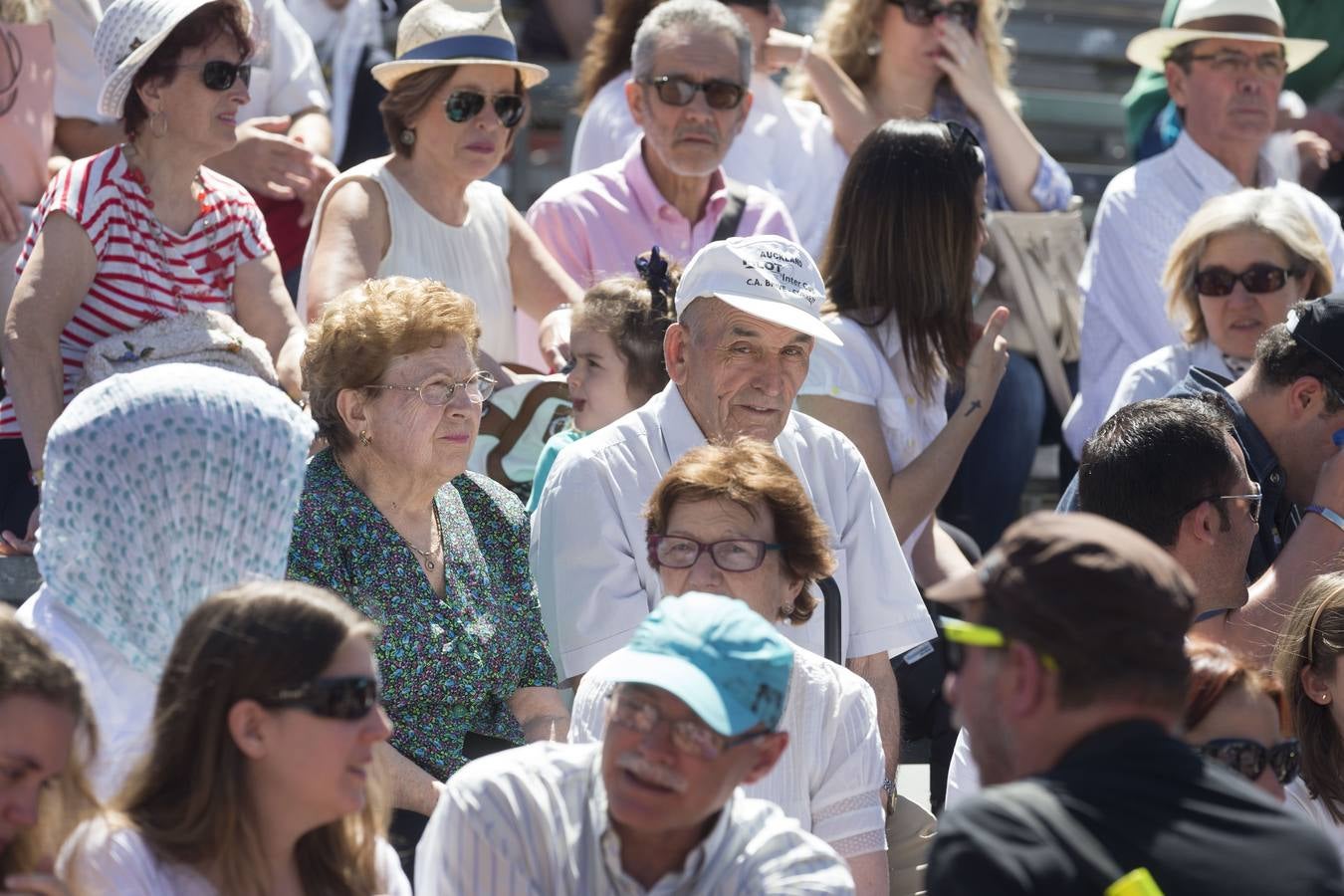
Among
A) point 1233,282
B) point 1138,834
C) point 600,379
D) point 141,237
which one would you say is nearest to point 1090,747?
point 1138,834

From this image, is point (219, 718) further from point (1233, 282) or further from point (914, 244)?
point (1233, 282)

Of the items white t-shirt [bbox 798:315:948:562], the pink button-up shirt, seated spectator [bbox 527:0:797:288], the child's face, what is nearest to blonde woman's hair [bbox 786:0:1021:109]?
seated spectator [bbox 527:0:797:288]

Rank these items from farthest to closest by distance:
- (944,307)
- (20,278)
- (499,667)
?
(944,307) → (20,278) → (499,667)

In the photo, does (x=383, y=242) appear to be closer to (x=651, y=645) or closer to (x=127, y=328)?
(x=127, y=328)

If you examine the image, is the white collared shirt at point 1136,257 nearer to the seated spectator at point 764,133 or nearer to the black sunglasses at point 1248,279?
the black sunglasses at point 1248,279

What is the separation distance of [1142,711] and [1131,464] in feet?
5.74

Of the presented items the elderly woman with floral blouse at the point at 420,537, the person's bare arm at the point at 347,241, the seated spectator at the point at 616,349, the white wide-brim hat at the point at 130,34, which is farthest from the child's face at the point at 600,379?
the white wide-brim hat at the point at 130,34

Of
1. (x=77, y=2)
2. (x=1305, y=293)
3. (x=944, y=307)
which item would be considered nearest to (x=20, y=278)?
(x=77, y=2)

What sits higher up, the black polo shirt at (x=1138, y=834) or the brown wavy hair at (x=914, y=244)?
the brown wavy hair at (x=914, y=244)

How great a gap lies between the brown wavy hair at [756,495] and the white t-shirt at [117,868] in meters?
1.30

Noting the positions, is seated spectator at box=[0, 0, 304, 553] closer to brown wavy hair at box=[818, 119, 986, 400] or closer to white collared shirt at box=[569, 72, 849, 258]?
brown wavy hair at box=[818, 119, 986, 400]

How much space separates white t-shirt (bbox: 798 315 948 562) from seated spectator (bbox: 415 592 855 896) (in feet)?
7.46

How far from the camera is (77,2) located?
5.56 meters

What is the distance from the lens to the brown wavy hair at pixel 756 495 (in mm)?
3656
